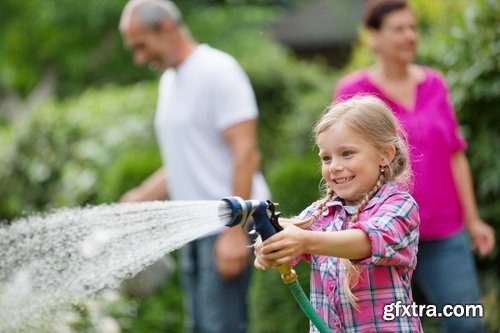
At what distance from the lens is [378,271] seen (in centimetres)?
251

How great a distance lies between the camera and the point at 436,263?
13.3ft

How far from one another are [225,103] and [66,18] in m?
12.4

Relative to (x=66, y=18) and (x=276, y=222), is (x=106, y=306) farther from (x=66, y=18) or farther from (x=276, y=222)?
(x=66, y=18)

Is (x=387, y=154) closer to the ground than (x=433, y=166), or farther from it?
closer to the ground

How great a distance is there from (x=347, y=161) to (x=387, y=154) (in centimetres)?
13

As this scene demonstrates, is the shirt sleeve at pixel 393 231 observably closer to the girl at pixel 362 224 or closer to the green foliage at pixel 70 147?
the girl at pixel 362 224

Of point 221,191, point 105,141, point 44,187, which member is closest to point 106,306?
point 221,191

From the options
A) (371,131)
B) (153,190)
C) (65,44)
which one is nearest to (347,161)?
(371,131)

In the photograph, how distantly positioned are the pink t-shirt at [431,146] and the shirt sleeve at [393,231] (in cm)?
140

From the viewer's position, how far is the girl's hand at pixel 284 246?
2.32 m

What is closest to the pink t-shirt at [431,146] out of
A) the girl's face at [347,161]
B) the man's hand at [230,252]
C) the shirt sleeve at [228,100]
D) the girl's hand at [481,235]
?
the girl's hand at [481,235]

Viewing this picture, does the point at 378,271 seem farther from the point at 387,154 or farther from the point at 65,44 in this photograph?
the point at 65,44

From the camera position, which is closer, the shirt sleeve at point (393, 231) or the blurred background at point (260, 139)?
the shirt sleeve at point (393, 231)

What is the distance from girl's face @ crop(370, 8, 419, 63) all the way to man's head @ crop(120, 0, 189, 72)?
33.2 inches
